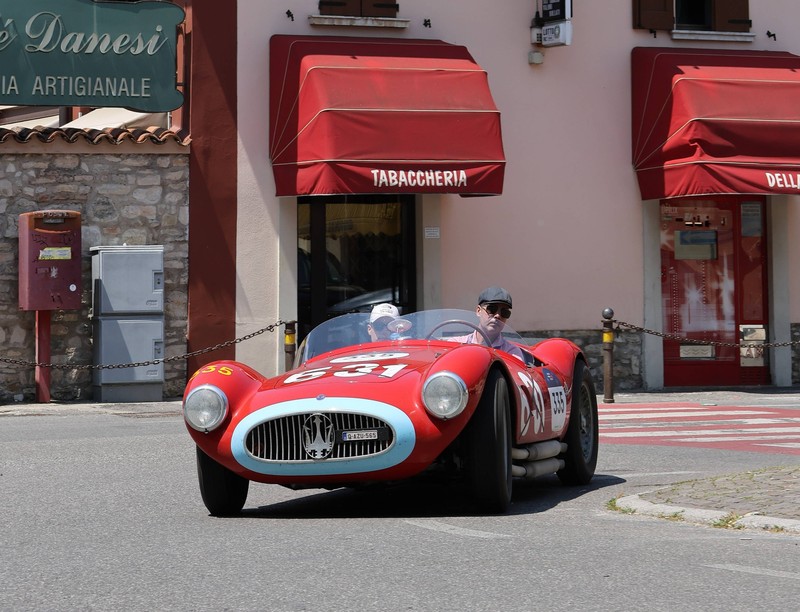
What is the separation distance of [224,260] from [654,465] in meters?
9.69

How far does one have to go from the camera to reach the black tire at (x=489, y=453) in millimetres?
7883

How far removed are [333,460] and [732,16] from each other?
16.2 m

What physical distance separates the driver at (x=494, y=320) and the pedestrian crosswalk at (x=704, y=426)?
4.04 metres

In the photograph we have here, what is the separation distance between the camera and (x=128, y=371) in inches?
734

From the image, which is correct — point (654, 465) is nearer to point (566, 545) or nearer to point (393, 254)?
point (566, 545)

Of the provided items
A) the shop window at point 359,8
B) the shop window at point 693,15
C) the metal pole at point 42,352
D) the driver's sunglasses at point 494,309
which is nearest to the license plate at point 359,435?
the driver's sunglasses at point 494,309

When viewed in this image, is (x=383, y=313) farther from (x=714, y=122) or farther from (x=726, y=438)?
(x=714, y=122)

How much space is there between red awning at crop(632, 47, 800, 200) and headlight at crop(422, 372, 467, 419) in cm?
1300

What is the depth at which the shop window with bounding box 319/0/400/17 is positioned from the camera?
66.9ft

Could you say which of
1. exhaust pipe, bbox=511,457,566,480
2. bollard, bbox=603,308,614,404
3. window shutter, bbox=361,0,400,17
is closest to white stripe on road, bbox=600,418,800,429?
bollard, bbox=603,308,614,404

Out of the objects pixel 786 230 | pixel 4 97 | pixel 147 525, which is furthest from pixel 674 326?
pixel 147 525

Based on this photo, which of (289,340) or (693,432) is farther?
(289,340)

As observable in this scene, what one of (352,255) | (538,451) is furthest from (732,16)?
(538,451)

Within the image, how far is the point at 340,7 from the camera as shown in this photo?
20453 millimetres
